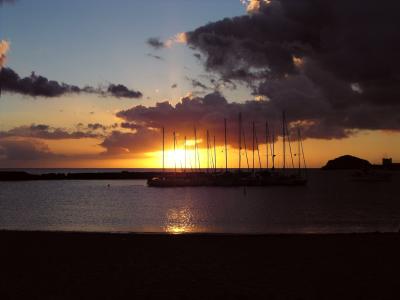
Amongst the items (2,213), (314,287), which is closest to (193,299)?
(314,287)

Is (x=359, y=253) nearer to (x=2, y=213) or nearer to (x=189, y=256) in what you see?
(x=189, y=256)

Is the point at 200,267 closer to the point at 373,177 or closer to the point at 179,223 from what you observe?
the point at 179,223

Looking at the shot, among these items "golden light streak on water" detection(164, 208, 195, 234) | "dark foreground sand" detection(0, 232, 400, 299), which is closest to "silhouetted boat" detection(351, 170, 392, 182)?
"golden light streak on water" detection(164, 208, 195, 234)

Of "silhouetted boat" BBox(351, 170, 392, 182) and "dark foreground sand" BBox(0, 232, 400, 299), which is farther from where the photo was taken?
"silhouetted boat" BBox(351, 170, 392, 182)

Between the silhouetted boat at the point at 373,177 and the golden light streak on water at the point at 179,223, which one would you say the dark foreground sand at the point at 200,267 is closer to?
the golden light streak on water at the point at 179,223

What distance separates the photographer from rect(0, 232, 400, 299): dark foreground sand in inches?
439

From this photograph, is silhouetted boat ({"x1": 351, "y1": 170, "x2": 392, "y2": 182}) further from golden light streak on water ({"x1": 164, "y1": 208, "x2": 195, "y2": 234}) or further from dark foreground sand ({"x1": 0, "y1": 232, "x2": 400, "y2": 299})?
dark foreground sand ({"x1": 0, "y1": 232, "x2": 400, "y2": 299})

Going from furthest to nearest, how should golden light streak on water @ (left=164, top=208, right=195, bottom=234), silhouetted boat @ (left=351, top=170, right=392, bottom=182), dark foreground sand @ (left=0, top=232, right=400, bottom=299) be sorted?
silhouetted boat @ (left=351, top=170, right=392, bottom=182) < golden light streak on water @ (left=164, top=208, right=195, bottom=234) < dark foreground sand @ (left=0, top=232, right=400, bottom=299)

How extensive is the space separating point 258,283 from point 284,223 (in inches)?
969

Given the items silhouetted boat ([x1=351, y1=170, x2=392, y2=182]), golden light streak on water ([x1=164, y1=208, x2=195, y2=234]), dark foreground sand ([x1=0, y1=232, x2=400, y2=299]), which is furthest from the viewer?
silhouetted boat ([x1=351, y1=170, x2=392, y2=182])

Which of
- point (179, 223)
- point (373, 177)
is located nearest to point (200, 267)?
point (179, 223)

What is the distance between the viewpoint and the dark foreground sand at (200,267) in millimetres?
11148

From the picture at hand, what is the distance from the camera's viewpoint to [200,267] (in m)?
14.0

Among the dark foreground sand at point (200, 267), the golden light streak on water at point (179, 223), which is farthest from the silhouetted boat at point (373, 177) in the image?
the dark foreground sand at point (200, 267)
